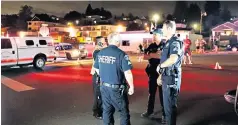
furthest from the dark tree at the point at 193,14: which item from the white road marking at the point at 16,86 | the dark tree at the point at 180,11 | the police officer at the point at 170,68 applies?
the police officer at the point at 170,68

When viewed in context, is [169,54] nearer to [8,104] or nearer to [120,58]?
[120,58]

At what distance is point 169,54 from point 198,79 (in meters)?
7.76

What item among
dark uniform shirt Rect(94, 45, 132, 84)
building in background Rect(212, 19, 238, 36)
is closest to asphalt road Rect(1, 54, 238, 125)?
dark uniform shirt Rect(94, 45, 132, 84)

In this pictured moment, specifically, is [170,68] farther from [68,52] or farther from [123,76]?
[68,52]

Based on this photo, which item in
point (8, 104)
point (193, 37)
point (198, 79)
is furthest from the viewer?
point (193, 37)

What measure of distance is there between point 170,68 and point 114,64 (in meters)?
0.92

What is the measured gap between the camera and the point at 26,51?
16562 mm

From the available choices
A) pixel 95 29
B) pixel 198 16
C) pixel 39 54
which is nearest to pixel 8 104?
pixel 39 54

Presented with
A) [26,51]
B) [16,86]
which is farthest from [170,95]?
[26,51]

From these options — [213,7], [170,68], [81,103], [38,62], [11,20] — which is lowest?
[81,103]

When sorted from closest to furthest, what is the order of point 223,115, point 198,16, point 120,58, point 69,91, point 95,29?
point 120,58, point 223,115, point 69,91, point 95,29, point 198,16

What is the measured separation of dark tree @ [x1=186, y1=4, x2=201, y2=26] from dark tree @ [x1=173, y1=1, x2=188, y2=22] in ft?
6.51

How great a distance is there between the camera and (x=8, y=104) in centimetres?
802

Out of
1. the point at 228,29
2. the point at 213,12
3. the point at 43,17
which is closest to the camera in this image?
the point at 228,29
